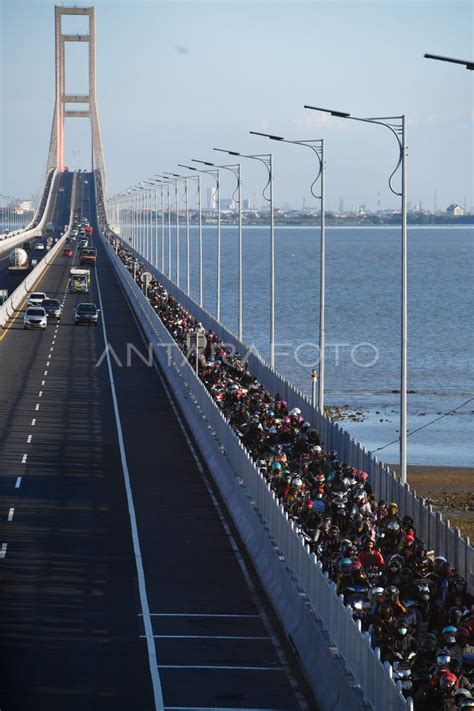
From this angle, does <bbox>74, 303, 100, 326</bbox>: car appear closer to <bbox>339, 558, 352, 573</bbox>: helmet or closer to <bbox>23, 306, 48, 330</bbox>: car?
<bbox>23, 306, 48, 330</bbox>: car

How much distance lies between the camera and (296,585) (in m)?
22.3

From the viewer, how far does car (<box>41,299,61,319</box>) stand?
81.4m

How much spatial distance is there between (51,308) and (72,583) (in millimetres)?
57376

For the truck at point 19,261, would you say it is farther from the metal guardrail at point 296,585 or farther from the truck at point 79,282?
the metal guardrail at point 296,585

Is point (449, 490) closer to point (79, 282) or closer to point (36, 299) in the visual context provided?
point (36, 299)

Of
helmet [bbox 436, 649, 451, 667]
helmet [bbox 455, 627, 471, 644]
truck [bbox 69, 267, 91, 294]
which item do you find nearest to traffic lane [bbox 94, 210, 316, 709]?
helmet [bbox 455, 627, 471, 644]

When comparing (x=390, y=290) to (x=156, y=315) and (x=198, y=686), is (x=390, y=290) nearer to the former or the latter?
(x=156, y=315)

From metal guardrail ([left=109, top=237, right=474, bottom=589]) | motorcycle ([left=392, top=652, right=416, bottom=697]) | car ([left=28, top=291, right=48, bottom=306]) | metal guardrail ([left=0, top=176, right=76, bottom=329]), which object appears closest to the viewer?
motorcycle ([left=392, top=652, right=416, bottom=697])

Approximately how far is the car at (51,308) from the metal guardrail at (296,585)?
138 feet

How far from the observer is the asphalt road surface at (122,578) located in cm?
1961

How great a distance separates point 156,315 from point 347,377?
85.0 ft

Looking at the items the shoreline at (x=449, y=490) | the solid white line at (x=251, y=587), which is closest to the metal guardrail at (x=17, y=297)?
the shoreline at (x=449, y=490)

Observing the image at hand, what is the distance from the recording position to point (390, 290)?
19238cm

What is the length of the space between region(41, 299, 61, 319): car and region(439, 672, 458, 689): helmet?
6731cm
